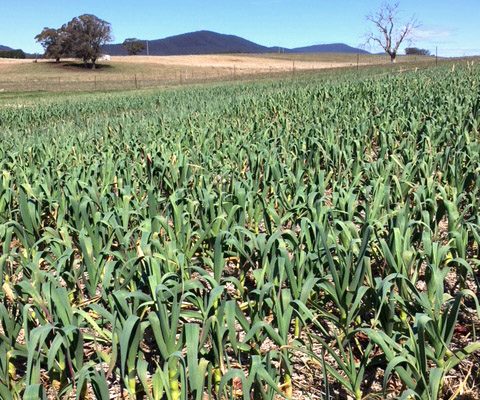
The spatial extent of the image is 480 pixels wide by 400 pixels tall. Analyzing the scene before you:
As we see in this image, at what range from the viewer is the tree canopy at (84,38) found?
76438mm

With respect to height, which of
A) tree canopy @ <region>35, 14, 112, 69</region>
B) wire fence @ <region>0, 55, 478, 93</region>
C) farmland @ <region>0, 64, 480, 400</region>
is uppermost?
tree canopy @ <region>35, 14, 112, 69</region>

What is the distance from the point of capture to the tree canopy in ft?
251

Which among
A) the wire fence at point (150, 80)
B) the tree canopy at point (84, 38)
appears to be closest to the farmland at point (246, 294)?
the wire fence at point (150, 80)

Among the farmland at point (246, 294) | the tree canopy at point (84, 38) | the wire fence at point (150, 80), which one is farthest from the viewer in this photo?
the tree canopy at point (84, 38)

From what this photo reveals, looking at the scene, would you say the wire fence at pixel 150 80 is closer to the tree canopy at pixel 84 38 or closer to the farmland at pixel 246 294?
the tree canopy at pixel 84 38

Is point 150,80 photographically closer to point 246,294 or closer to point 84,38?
point 84,38

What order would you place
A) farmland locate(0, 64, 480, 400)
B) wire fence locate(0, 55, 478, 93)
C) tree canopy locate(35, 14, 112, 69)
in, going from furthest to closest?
tree canopy locate(35, 14, 112, 69) < wire fence locate(0, 55, 478, 93) < farmland locate(0, 64, 480, 400)

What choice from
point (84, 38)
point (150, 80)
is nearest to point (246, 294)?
point (150, 80)

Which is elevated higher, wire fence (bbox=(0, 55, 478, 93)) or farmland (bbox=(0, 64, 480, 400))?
wire fence (bbox=(0, 55, 478, 93))

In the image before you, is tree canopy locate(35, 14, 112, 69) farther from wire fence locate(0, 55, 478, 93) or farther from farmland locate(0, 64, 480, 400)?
farmland locate(0, 64, 480, 400)

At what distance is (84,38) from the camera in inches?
3034

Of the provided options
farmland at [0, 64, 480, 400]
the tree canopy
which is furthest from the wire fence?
farmland at [0, 64, 480, 400]

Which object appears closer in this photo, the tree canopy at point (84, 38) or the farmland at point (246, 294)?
the farmland at point (246, 294)

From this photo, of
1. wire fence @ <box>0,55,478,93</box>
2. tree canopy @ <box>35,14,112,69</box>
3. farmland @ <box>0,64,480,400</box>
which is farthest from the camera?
tree canopy @ <box>35,14,112,69</box>
